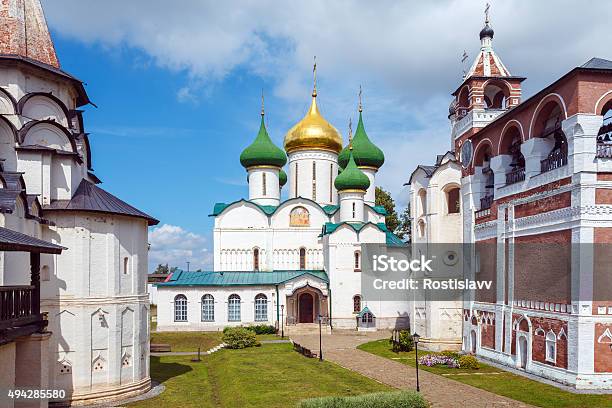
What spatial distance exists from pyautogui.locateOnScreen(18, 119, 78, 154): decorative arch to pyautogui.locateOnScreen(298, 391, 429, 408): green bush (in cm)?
983

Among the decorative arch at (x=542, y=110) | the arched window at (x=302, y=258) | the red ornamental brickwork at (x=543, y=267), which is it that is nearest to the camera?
the red ornamental brickwork at (x=543, y=267)

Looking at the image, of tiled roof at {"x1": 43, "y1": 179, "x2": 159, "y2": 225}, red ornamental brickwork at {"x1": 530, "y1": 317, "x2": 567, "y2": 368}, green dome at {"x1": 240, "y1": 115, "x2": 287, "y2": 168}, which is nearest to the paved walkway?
red ornamental brickwork at {"x1": 530, "y1": 317, "x2": 567, "y2": 368}

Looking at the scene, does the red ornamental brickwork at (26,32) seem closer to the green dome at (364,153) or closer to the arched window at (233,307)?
the arched window at (233,307)

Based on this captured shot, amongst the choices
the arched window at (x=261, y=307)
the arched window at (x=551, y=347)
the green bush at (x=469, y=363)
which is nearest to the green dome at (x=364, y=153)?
the arched window at (x=261, y=307)

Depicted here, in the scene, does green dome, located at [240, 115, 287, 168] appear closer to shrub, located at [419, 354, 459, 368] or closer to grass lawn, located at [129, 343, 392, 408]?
grass lawn, located at [129, 343, 392, 408]

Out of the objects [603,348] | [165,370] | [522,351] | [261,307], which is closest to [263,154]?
[261,307]

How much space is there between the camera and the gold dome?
3938 cm

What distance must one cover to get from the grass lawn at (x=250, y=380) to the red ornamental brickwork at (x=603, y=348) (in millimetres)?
6209

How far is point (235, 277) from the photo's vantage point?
1341 inches

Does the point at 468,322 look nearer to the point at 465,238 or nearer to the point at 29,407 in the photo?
the point at 465,238

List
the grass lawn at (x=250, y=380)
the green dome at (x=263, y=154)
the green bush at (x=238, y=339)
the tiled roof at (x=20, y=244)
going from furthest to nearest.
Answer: the green dome at (x=263, y=154) < the green bush at (x=238, y=339) < the grass lawn at (x=250, y=380) < the tiled roof at (x=20, y=244)

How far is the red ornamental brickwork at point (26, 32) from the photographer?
15.9 m

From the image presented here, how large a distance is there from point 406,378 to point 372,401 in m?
6.02

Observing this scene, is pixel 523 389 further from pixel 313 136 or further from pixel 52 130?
pixel 313 136
